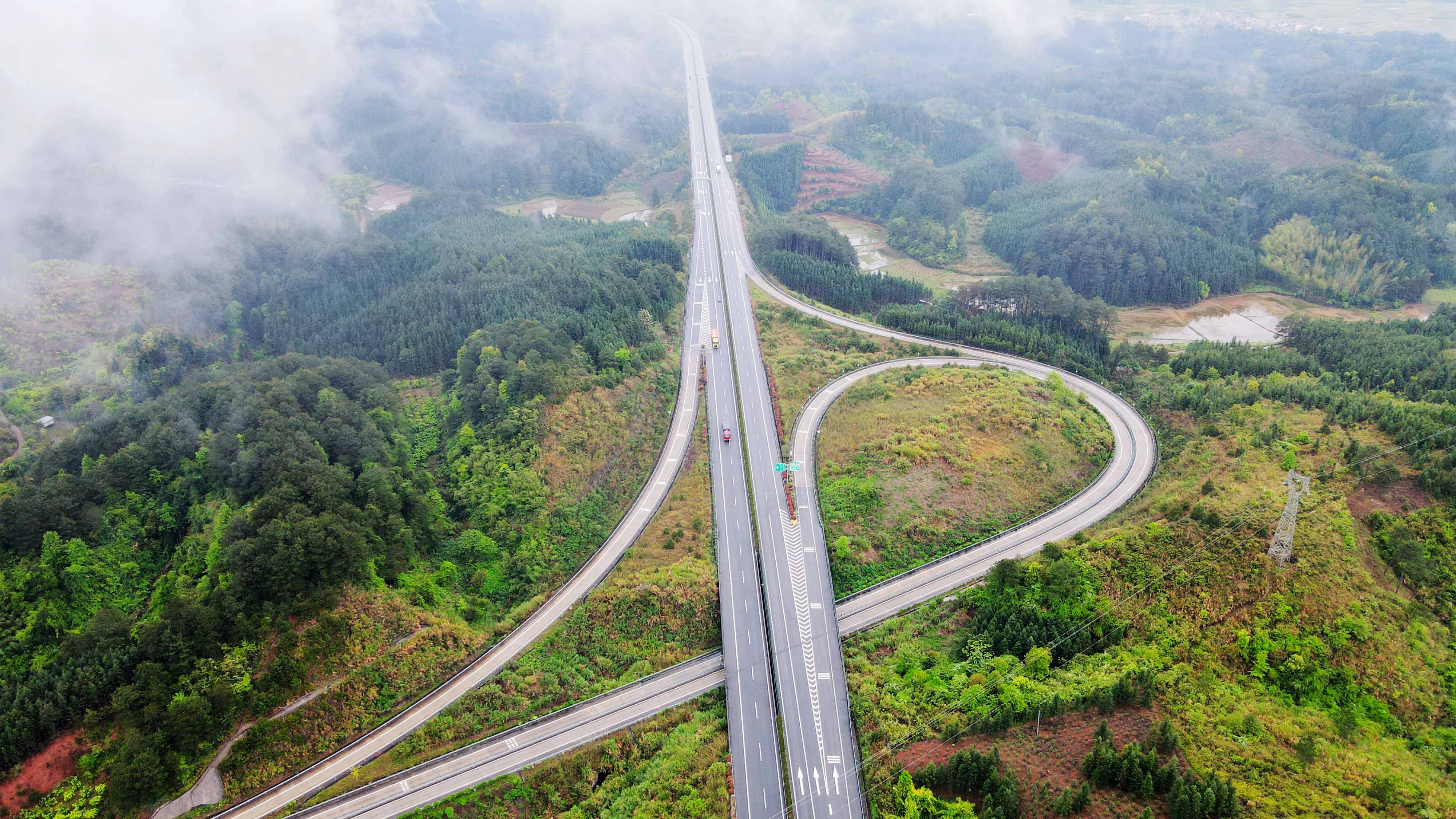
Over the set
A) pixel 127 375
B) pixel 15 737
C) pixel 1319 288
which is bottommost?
pixel 1319 288

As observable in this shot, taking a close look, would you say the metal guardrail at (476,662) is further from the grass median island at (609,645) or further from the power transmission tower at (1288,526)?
the power transmission tower at (1288,526)

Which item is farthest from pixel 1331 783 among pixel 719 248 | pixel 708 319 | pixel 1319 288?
pixel 1319 288

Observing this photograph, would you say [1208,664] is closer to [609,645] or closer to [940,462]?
[940,462]

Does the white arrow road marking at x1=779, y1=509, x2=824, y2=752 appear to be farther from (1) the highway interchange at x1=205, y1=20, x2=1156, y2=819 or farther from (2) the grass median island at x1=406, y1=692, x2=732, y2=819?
(2) the grass median island at x1=406, y1=692, x2=732, y2=819

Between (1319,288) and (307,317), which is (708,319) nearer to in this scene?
(307,317)

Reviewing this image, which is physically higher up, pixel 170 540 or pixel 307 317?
pixel 307 317
